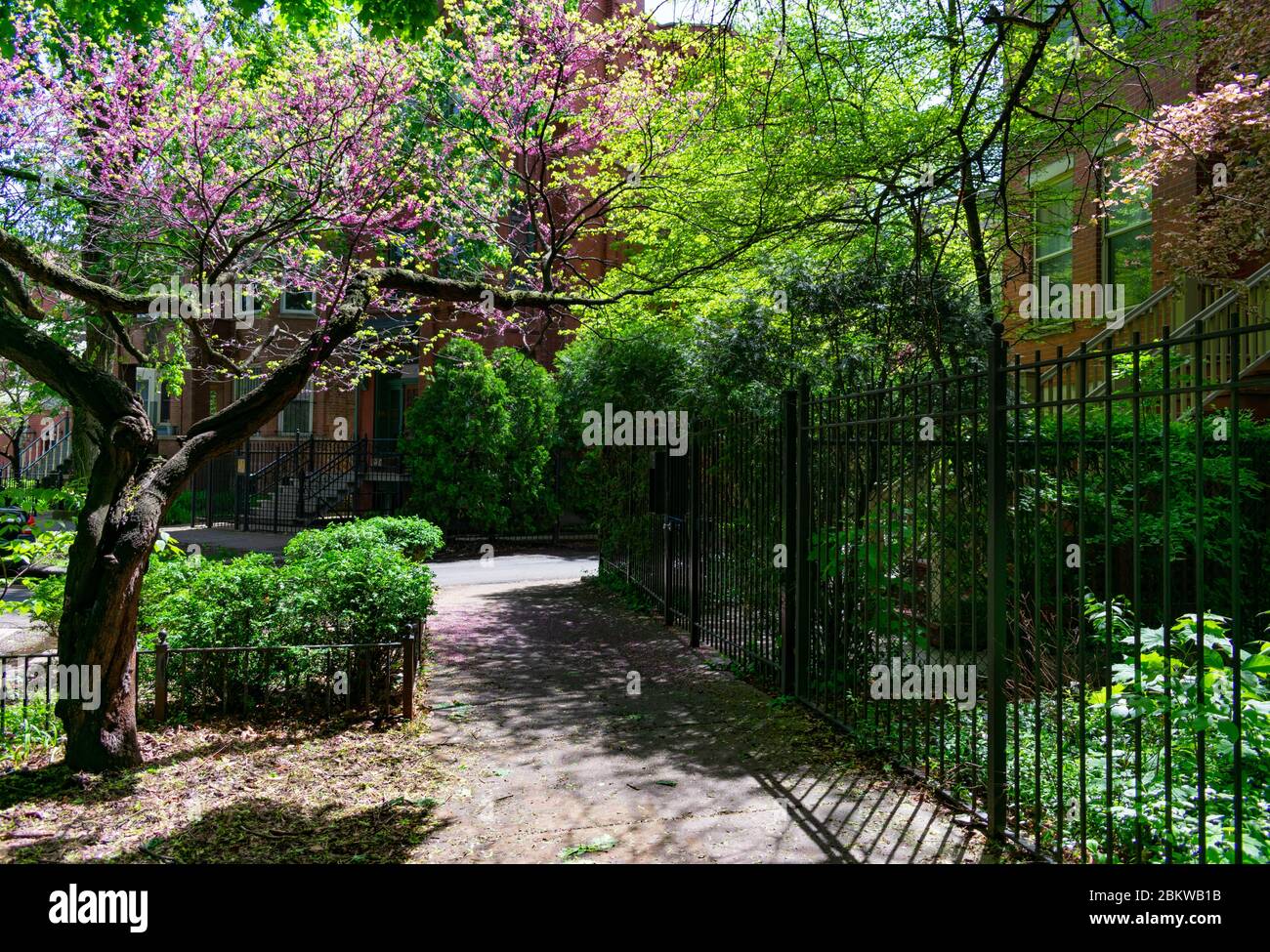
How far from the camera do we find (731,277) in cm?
1163

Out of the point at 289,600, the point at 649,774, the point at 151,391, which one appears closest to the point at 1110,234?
the point at 649,774

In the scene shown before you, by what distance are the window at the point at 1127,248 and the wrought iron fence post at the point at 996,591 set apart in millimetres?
10505

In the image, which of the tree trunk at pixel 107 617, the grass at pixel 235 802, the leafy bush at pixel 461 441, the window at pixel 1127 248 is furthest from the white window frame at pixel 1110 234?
the tree trunk at pixel 107 617

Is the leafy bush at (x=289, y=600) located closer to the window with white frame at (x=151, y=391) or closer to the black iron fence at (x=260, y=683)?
the black iron fence at (x=260, y=683)

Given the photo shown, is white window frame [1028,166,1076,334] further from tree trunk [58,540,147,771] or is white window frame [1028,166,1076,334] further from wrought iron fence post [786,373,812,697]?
tree trunk [58,540,147,771]

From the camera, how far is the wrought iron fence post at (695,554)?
9422mm

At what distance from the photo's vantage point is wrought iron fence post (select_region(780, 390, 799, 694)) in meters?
6.91

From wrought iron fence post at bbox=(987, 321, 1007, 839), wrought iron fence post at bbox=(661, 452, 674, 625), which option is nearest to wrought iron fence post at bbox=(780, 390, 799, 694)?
wrought iron fence post at bbox=(987, 321, 1007, 839)

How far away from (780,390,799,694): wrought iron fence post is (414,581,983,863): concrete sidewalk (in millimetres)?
375

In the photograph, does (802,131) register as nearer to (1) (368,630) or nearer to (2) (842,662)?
(2) (842,662)

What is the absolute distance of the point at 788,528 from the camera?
22.8ft

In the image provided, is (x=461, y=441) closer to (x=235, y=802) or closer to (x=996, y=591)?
(x=235, y=802)

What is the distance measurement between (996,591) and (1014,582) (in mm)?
111

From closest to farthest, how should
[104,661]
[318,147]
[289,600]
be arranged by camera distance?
[104,661] → [289,600] → [318,147]
